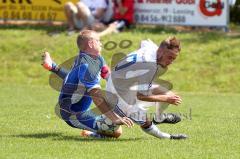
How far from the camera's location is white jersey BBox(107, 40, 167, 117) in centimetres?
977

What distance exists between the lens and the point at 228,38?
22781mm

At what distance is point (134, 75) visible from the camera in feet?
32.3

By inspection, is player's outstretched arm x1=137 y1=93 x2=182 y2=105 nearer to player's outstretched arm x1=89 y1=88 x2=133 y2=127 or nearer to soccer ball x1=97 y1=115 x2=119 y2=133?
player's outstretched arm x1=89 y1=88 x2=133 y2=127

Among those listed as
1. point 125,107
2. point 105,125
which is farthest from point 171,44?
point 105,125

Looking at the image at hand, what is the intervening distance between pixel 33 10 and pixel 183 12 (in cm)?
490

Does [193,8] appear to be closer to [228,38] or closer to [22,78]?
[228,38]

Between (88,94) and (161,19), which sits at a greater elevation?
(88,94)

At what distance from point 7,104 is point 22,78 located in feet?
19.0

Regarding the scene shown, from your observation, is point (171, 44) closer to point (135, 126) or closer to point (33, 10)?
point (135, 126)

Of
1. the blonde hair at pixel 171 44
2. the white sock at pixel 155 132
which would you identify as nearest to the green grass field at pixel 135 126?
the white sock at pixel 155 132

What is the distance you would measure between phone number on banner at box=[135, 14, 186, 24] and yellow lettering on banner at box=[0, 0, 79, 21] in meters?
2.52

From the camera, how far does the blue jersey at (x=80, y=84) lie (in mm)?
10000

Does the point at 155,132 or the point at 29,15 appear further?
the point at 29,15

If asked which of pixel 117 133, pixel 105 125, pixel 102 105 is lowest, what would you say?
pixel 117 133
